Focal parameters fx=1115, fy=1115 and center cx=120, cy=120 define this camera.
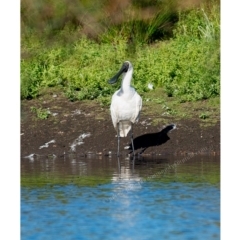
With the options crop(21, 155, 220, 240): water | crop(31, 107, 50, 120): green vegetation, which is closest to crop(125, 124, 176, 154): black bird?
crop(21, 155, 220, 240): water

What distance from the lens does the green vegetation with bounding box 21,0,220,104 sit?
1098cm

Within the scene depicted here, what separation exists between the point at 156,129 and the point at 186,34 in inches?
105

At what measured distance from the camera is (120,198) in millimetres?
7414

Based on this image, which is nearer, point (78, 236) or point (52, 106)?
point (78, 236)

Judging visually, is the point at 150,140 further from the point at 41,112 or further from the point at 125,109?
the point at 41,112

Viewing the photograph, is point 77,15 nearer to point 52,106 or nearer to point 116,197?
point 52,106

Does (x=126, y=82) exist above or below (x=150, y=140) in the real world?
above

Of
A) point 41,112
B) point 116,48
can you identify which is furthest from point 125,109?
point 116,48

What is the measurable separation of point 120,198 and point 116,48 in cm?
486

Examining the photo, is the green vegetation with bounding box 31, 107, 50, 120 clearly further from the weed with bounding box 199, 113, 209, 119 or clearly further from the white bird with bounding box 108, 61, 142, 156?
the weed with bounding box 199, 113, 209, 119
